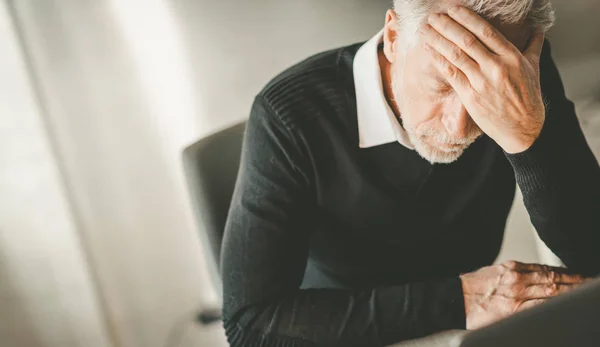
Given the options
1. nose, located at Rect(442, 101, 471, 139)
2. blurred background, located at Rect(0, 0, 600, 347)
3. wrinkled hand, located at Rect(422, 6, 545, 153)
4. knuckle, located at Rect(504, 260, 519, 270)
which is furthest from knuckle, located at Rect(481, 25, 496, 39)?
blurred background, located at Rect(0, 0, 600, 347)

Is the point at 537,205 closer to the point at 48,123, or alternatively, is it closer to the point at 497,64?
the point at 497,64

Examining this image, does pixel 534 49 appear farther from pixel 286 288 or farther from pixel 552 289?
pixel 286 288

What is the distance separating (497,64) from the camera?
0.79m

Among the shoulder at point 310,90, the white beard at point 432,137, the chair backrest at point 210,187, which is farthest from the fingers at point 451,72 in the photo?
the chair backrest at point 210,187

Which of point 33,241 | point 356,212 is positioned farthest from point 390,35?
point 33,241

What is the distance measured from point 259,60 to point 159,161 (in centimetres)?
39

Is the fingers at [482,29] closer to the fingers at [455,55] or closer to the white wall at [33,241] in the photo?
the fingers at [455,55]

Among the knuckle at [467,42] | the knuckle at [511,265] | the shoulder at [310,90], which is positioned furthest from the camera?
the shoulder at [310,90]

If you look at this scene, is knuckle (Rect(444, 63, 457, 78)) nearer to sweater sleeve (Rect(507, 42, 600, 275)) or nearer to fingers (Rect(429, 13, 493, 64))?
fingers (Rect(429, 13, 493, 64))

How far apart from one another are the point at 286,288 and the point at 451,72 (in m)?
0.42

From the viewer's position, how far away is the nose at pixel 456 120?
35.0 inches

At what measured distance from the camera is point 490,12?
789 millimetres

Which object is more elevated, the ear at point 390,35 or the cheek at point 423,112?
the ear at point 390,35

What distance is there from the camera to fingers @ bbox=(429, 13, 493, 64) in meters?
0.78
